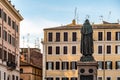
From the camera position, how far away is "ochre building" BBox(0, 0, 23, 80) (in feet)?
233

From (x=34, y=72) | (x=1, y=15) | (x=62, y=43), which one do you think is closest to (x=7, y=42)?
(x=1, y=15)

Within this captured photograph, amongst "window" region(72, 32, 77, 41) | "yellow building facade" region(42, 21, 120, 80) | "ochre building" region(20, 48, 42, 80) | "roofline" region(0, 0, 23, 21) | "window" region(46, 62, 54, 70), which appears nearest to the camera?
"roofline" region(0, 0, 23, 21)

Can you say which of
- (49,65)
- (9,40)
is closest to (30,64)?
(49,65)

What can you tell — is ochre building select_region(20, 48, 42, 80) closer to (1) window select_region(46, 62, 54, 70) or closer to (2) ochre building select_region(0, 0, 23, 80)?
(1) window select_region(46, 62, 54, 70)

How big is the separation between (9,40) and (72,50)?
17.4m

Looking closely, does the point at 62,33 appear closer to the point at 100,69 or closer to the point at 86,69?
the point at 100,69

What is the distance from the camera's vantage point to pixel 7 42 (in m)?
75.8

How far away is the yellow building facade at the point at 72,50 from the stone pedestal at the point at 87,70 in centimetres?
4376

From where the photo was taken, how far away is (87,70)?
1850 inches

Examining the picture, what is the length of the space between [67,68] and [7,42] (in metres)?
18.9

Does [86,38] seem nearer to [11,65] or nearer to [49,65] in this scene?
[11,65]

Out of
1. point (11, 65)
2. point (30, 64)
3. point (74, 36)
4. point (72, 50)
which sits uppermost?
point (74, 36)

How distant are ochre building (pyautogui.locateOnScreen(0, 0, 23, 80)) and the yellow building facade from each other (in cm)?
739

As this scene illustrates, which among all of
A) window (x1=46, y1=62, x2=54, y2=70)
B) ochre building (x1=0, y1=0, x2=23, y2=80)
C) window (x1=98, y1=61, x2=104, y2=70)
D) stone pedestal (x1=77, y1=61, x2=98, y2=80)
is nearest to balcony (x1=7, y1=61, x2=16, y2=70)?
ochre building (x1=0, y1=0, x2=23, y2=80)
